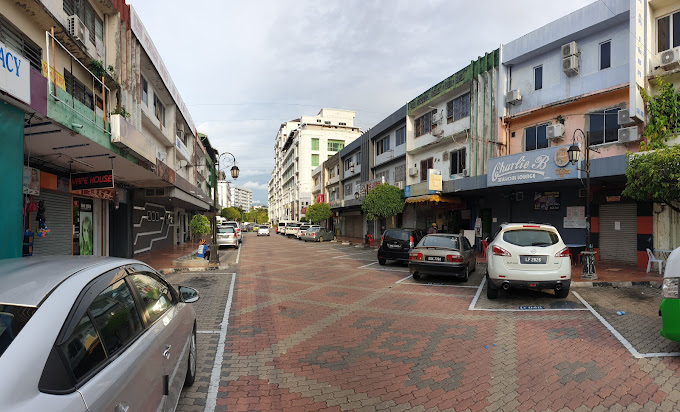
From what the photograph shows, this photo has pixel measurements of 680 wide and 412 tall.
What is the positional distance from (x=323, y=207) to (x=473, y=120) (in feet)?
91.2

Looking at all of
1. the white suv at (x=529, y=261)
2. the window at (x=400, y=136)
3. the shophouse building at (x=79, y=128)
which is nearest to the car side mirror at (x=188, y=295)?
the shophouse building at (x=79, y=128)

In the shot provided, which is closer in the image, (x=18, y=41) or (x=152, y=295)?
(x=152, y=295)

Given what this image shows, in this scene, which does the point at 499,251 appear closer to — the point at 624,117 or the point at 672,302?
the point at 672,302

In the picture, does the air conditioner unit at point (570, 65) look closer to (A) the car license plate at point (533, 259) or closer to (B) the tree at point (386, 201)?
(A) the car license plate at point (533, 259)

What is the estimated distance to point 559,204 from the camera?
1609 cm

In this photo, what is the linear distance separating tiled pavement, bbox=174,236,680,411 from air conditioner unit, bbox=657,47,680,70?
836 cm

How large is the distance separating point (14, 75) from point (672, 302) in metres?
9.30

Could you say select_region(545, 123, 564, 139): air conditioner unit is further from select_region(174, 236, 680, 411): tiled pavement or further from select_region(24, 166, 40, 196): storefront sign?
select_region(24, 166, 40, 196): storefront sign

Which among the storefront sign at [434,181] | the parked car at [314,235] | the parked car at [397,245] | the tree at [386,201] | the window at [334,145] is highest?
the window at [334,145]

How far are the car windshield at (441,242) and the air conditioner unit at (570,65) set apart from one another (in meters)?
9.58

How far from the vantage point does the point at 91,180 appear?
9648 millimetres

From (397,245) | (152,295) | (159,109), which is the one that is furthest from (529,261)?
(159,109)

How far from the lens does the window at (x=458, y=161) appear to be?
20.6 metres

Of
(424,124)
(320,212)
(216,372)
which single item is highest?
(424,124)
